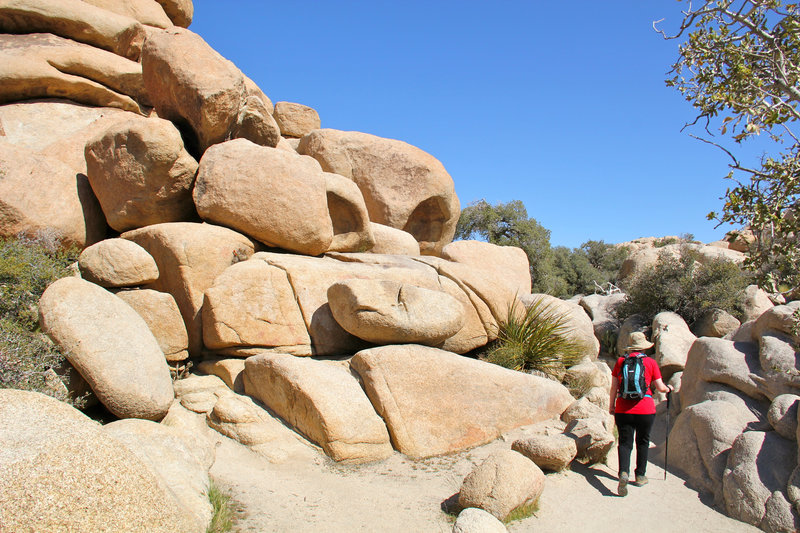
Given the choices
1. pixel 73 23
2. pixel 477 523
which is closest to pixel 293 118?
pixel 73 23

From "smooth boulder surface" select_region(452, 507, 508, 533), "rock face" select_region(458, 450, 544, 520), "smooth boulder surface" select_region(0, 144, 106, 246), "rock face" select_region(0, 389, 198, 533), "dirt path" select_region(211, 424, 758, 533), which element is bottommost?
"dirt path" select_region(211, 424, 758, 533)

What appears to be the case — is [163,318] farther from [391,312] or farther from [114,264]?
[391,312]

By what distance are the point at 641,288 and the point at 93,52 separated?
1577 centimetres

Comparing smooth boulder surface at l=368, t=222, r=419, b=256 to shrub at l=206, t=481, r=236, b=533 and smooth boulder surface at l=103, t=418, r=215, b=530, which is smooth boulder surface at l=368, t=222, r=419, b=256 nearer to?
smooth boulder surface at l=103, t=418, r=215, b=530

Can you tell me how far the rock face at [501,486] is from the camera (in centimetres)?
577

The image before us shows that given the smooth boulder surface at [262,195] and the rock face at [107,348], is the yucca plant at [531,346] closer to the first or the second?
the smooth boulder surface at [262,195]

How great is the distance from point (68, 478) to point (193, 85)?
7656 millimetres

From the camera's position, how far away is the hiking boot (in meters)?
6.92

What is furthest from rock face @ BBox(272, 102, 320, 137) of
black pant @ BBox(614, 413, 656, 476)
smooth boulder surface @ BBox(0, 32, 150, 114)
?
black pant @ BBox(614, 413, 656, 476)

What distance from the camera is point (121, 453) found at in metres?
3.88

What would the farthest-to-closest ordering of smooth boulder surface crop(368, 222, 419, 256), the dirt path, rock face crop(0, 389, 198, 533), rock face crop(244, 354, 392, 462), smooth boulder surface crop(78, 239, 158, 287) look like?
smooth boulder surface crop(368, 222, 419, 256) < smooth boulder surface crop(78, 239, 158, 287) < rock face crop(244, 354, 392, 462) < the dirt path < rock face crop(0, 389, 198, 533)

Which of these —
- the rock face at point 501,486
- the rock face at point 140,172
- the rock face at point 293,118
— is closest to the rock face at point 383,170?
the rock face at point 293,118

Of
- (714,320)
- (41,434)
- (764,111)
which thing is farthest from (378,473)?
(714,320)

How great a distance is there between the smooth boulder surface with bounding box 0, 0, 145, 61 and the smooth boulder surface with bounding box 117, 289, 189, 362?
932 cm
